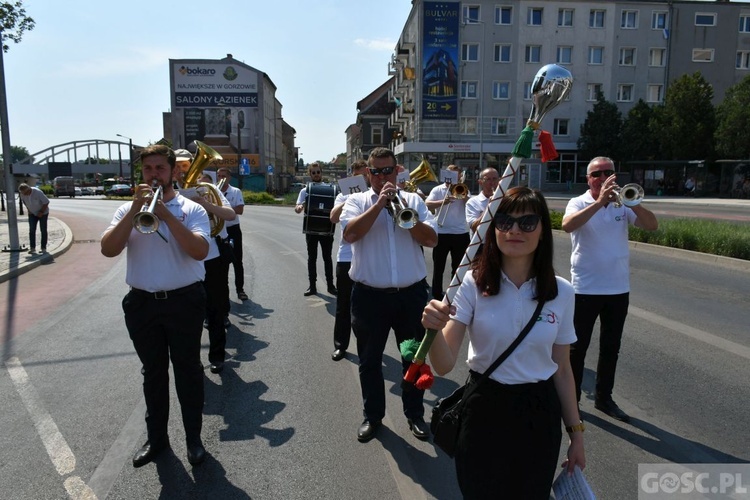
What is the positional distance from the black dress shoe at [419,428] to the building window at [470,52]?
1859 inches

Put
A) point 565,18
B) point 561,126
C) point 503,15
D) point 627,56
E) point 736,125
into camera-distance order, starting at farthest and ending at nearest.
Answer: point 561,126
point 627,56
point 565,18
point 503,15
point 736,125

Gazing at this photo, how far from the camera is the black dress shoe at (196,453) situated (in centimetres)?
352

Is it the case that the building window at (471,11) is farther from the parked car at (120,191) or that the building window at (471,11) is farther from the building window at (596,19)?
the parked car at (120,191)

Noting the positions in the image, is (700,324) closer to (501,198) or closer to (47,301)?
(501,198)

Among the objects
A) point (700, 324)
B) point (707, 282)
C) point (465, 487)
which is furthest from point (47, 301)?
point (707, 282)

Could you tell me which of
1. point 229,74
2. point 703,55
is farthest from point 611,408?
point 229,74

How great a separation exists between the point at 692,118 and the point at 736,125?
15.8 feet

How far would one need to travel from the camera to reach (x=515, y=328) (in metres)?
2.19

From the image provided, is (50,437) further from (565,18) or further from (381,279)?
(565,18)

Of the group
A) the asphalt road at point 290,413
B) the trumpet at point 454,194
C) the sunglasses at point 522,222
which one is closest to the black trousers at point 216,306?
the asphalt road at point 290,413

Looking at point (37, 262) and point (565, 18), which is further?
point (565, 18)

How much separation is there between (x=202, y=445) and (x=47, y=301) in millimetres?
6533

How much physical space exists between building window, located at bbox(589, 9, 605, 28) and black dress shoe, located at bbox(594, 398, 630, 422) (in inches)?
1984

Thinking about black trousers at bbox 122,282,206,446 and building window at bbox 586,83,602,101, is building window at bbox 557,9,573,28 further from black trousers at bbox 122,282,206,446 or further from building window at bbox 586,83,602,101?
black trousers at bbox 122,282,206,446
